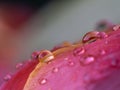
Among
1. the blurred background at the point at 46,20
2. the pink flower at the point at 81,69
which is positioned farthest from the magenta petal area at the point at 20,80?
the blurred background at the point at 46,20

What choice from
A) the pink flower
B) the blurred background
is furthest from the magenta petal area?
the blurred background

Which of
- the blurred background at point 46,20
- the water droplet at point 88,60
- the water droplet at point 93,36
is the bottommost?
the water droplet at point 88,60

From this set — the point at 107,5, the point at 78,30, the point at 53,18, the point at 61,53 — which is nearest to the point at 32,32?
the point at 53,18

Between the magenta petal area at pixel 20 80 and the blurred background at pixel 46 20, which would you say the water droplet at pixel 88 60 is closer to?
the magenta petal area at pixel 20 80

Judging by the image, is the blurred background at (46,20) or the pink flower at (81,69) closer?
the pink flower at (81,69)

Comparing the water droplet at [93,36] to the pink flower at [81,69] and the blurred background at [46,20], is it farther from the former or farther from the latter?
the blurred background at [46,20]

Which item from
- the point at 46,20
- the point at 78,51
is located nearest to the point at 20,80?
the point at 78,51

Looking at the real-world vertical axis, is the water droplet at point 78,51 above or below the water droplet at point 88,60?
above

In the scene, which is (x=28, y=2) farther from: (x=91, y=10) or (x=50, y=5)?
(x=91, y=10)

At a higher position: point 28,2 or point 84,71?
point 28,2
